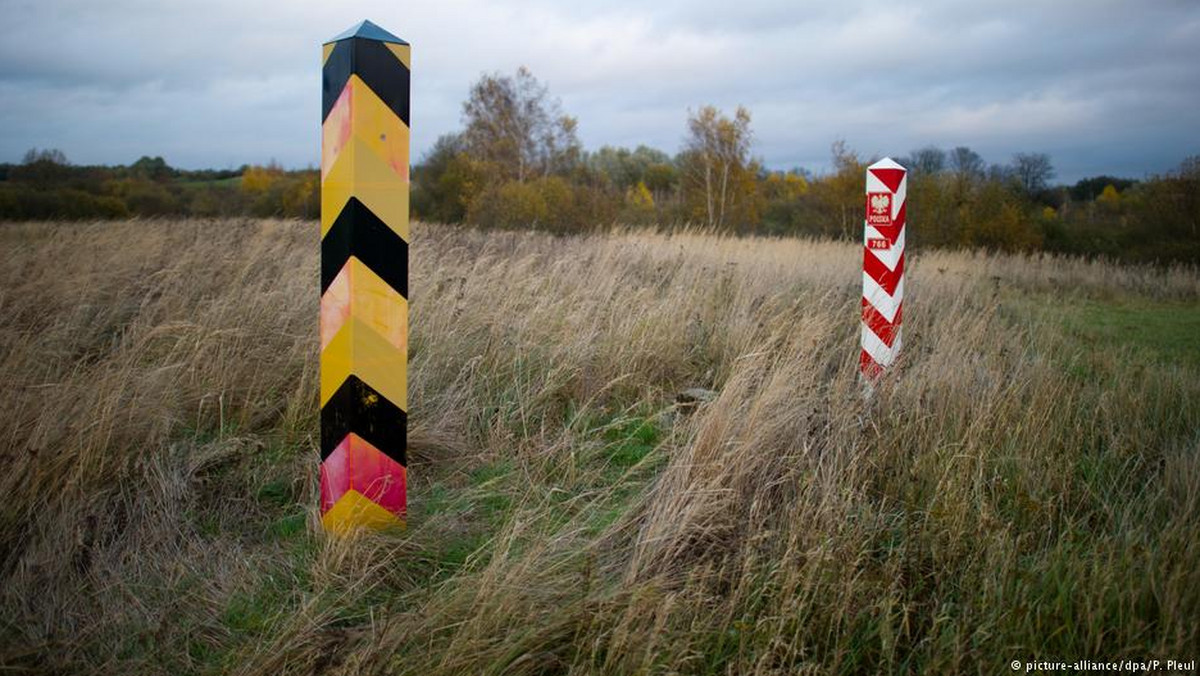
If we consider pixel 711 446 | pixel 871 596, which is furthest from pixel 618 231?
pixel 871 596

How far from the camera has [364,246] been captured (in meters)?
2.51

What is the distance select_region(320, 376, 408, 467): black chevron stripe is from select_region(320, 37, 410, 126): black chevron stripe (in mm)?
913

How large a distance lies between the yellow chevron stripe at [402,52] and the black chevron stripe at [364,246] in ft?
1.62

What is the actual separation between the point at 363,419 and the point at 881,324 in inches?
126

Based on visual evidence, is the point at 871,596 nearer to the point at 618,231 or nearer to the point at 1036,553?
the point at 1036,553

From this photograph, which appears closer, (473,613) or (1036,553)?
(473,613)

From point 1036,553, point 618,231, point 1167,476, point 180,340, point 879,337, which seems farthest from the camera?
point 618,231

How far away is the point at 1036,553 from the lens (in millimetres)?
2453

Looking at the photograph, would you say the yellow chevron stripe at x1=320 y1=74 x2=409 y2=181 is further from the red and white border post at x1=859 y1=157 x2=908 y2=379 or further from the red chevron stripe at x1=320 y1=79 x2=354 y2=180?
the red and white border post at x1=859 y1=157 x2=908 y2=379

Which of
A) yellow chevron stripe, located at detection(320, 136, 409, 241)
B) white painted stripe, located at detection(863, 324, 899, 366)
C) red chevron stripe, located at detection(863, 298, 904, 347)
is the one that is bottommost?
white painted stripe, located at detection(863, 324, 899, 366)

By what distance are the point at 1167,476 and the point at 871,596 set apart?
153cm

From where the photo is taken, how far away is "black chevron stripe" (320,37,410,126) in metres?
2.44

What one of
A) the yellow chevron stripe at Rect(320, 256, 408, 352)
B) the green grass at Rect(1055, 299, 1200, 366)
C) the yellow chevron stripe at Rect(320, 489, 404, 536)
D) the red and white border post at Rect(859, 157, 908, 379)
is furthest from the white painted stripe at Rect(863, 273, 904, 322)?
the yellow chevron stripe at Rect(320, 489, 404, 536)

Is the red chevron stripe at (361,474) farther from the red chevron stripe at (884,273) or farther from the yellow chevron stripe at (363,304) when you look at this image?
the red chevron stripe at (884,273)
